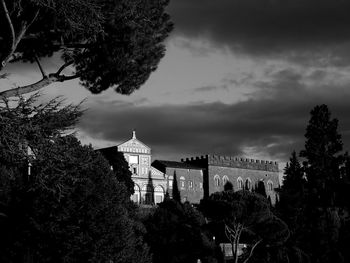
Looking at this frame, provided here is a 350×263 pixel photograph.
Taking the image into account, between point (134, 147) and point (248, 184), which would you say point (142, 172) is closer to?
point (134, 147)

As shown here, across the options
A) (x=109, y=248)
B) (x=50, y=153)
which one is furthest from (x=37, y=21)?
(x=109, y=248)

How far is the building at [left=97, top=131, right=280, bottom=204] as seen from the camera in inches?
2810

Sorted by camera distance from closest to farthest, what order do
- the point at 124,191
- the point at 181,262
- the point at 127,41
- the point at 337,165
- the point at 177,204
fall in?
the point at 127,41
the point at 124,191
the point at 181,262
the point at 177,204
the point at 337,165

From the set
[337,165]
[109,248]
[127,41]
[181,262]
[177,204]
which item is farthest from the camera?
[337,165]

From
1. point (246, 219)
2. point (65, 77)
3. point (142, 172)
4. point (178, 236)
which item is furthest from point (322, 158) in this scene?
point (65, 77)

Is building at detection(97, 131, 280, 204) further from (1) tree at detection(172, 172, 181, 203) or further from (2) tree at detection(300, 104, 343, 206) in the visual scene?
(2) tree at detection(300, 104, 343, 206)

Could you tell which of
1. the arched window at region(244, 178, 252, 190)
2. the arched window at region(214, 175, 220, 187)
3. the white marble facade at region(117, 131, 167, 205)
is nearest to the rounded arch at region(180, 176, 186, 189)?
the white marble facade at region(117, 131, 167, 205)

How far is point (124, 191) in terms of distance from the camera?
23578 millimetres

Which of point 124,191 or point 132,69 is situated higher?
point 132,69

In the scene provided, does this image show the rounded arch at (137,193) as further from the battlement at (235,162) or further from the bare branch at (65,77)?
the bare branch at (65,77)

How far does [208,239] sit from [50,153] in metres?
30.6

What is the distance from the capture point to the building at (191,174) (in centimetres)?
7138

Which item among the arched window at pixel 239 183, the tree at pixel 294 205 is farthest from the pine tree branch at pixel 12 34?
the arched window at pixel 239 183

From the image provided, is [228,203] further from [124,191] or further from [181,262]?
[124,191]
